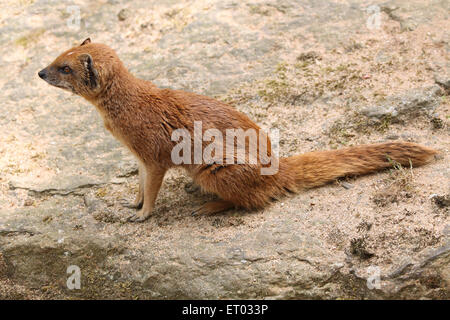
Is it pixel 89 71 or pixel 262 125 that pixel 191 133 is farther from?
pixel 262 125

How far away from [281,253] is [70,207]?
2.01 meters

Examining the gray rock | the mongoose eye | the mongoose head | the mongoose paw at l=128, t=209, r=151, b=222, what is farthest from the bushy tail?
the mongoose eye

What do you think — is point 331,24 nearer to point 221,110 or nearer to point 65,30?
point 221,110

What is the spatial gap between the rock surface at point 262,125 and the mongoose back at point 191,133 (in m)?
0.14

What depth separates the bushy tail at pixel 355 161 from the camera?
408 cm

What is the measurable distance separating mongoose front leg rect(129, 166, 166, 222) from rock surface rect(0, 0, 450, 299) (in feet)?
0.35

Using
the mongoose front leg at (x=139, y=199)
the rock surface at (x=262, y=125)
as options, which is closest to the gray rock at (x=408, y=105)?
the rock surface at (x=262, y=125)

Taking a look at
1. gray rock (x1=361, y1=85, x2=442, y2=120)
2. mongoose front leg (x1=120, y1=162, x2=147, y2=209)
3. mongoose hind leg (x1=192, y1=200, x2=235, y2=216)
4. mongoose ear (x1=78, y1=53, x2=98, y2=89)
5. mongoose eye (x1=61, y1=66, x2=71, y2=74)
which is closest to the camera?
mongoose ear (x1=78, y1=53, x2=98, y2=89)

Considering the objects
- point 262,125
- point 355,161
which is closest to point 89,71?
point 262,125

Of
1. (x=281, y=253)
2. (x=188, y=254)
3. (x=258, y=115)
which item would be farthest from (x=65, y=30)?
(x=281, y=253)

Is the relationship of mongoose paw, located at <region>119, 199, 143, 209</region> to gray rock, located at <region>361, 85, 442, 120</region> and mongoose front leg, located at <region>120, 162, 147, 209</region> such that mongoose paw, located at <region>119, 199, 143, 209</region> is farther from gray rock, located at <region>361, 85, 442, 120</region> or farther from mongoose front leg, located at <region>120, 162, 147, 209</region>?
gray rock, located at <region>361, 85, 442, 120</region>

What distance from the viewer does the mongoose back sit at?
4.03m

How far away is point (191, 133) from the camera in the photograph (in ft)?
13.4

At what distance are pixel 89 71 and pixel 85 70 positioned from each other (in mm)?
39
